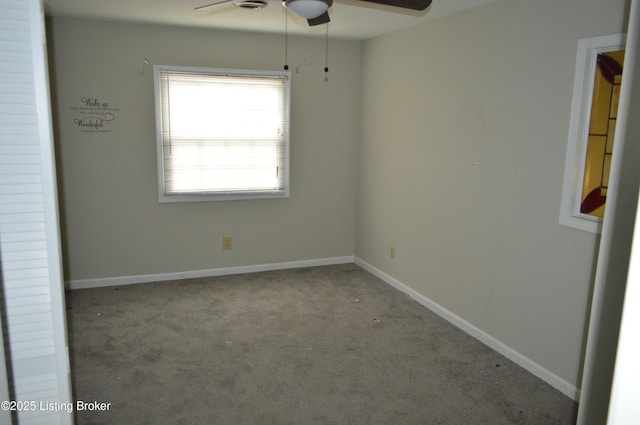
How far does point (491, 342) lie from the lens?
10.5 ft

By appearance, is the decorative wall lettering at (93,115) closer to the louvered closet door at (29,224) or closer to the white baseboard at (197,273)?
the white baseboard at (197,273)

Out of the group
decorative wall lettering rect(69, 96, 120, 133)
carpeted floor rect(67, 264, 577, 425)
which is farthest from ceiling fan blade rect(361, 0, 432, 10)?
decorative wall lettering rect(69, 96, 120, 133)

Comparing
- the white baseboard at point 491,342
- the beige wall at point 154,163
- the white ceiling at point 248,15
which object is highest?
the white ceiling at point 248,15

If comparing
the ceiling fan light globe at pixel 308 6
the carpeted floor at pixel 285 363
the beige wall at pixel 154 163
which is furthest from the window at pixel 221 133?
the ceiling fan light globe at pixel 308 6

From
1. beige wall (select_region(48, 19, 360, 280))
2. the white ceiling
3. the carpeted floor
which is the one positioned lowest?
the carpeted floor

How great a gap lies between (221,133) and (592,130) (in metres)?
3.04

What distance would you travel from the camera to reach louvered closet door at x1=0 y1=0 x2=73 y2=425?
126cm

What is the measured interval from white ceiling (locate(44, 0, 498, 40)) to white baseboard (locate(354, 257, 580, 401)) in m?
2.22

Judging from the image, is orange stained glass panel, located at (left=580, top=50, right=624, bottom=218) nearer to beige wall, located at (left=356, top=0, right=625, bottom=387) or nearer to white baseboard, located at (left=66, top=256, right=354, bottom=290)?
beige wall, located at (left=356, top=0, right=625, bottom=387)

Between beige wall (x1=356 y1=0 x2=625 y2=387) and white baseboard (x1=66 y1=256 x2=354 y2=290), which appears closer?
beige wall (x1=356 y1=0 x2=625 y2=387)

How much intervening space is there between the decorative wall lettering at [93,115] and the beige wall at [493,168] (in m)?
2.45

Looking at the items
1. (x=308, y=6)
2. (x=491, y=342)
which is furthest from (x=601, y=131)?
(x=308, y=6)

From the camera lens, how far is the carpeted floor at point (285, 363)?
248 cm

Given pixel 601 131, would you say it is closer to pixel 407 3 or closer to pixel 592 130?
pixel 592 130
